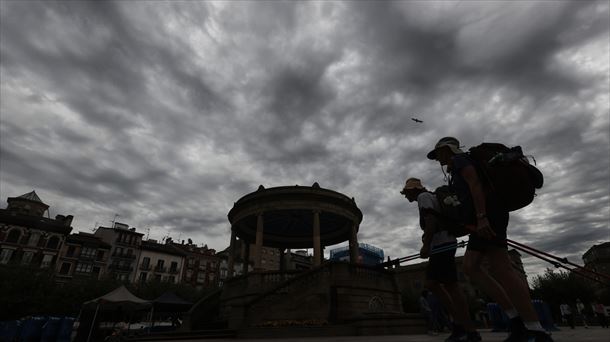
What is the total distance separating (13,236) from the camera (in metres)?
45.0

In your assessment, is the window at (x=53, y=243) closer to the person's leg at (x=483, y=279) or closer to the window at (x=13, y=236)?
the window at (x=13, y=236)

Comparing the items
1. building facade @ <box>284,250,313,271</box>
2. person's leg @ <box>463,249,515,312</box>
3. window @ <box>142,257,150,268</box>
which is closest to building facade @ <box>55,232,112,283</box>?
window @ <box>142,257,150,268</box>

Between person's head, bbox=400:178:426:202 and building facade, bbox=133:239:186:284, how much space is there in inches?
2411

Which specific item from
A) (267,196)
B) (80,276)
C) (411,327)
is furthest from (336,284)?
(80,276)

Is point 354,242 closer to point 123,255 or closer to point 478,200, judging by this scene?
point 478,200

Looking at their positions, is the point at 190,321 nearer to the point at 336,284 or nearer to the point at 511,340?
the point at 336,284

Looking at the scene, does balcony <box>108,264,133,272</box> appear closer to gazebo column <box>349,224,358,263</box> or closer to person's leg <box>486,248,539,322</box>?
gazebo column <box>349,224,358,263</box>

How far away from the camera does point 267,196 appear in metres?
18.7

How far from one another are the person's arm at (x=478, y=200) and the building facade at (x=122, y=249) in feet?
202

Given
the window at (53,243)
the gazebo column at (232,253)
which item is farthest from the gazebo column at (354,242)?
the window at (53,243)

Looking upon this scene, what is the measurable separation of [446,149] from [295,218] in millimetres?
18643

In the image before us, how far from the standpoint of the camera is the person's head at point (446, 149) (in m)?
3.96

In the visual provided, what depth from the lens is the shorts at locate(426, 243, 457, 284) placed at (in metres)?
4.04

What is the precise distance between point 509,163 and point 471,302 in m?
43.5
